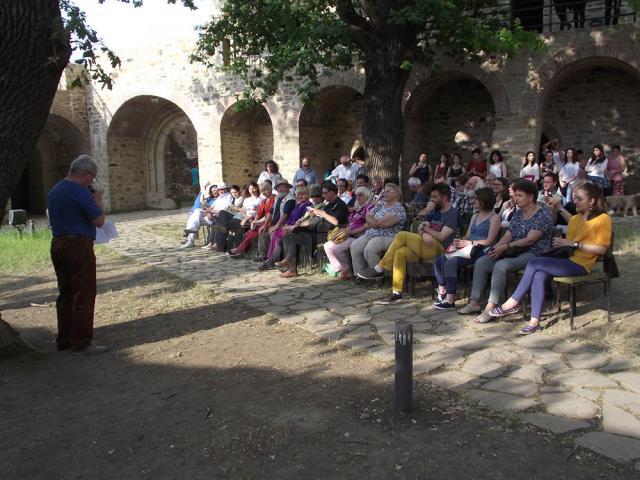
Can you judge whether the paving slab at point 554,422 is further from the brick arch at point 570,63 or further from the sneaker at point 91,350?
the brick arch at point 570,63

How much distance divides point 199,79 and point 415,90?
746 cm

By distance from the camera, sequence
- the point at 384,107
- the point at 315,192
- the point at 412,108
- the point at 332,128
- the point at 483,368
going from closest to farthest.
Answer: the point at 483,368 < the point at 315,192 < the point at 384,107 < the point at 412,108 < the point at 332,128

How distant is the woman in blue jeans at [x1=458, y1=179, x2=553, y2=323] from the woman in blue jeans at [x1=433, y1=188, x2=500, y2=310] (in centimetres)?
20

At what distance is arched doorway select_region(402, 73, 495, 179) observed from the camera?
15.0 metres

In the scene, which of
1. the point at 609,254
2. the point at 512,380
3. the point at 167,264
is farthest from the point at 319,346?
the point at 167,264

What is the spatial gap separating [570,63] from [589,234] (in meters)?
8.93

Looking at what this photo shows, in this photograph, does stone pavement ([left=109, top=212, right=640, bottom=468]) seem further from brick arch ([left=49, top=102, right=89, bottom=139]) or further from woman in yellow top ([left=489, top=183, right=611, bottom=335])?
brick arch ([left=49, top=102, right=89, bottom=139])

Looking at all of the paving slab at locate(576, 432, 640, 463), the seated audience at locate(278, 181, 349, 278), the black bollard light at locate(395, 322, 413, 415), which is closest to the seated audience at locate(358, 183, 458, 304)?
the seated audience at locate(278, 181, 349, 278)

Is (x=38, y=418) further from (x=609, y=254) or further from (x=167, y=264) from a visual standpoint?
(x=167, y=264)

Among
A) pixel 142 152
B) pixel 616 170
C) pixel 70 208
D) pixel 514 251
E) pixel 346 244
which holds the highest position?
pixel 142 152

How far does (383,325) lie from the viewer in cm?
509

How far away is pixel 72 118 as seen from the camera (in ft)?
62.5

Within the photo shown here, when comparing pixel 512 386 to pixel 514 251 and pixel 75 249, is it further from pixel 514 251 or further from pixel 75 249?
pixel 75 249

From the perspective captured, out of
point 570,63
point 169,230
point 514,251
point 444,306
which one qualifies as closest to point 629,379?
point 514,251
